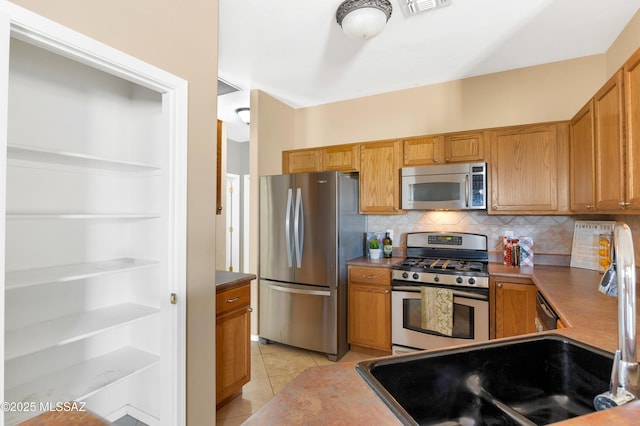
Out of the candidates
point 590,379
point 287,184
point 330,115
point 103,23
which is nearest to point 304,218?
point 287,184

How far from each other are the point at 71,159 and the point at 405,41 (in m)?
2.45

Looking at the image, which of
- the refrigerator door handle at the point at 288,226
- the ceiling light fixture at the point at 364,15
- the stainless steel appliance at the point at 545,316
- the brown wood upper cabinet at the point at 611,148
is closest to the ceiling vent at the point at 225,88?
the refrigerator door handle at the point at 288,226

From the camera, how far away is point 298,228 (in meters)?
3.17

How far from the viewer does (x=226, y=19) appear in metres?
2.26

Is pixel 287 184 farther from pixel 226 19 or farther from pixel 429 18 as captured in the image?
pixel 429 18

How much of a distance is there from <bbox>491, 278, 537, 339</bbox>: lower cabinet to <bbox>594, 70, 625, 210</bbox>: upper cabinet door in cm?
79

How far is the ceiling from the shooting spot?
83.7 inches

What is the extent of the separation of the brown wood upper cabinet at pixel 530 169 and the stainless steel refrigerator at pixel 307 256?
1390 millimetres

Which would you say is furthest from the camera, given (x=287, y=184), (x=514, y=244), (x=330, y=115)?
(x=330, y=115)

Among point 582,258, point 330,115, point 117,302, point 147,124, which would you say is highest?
point 330,115

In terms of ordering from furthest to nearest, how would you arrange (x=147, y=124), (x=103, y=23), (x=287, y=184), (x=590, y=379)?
(x=287, y=184) < (x=147, y=124) < (x=103, y=23) < (x=590, y=379)

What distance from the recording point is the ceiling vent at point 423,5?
2012 mm

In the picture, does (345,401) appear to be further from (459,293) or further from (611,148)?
(459,293)

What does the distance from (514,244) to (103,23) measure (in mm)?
3310
